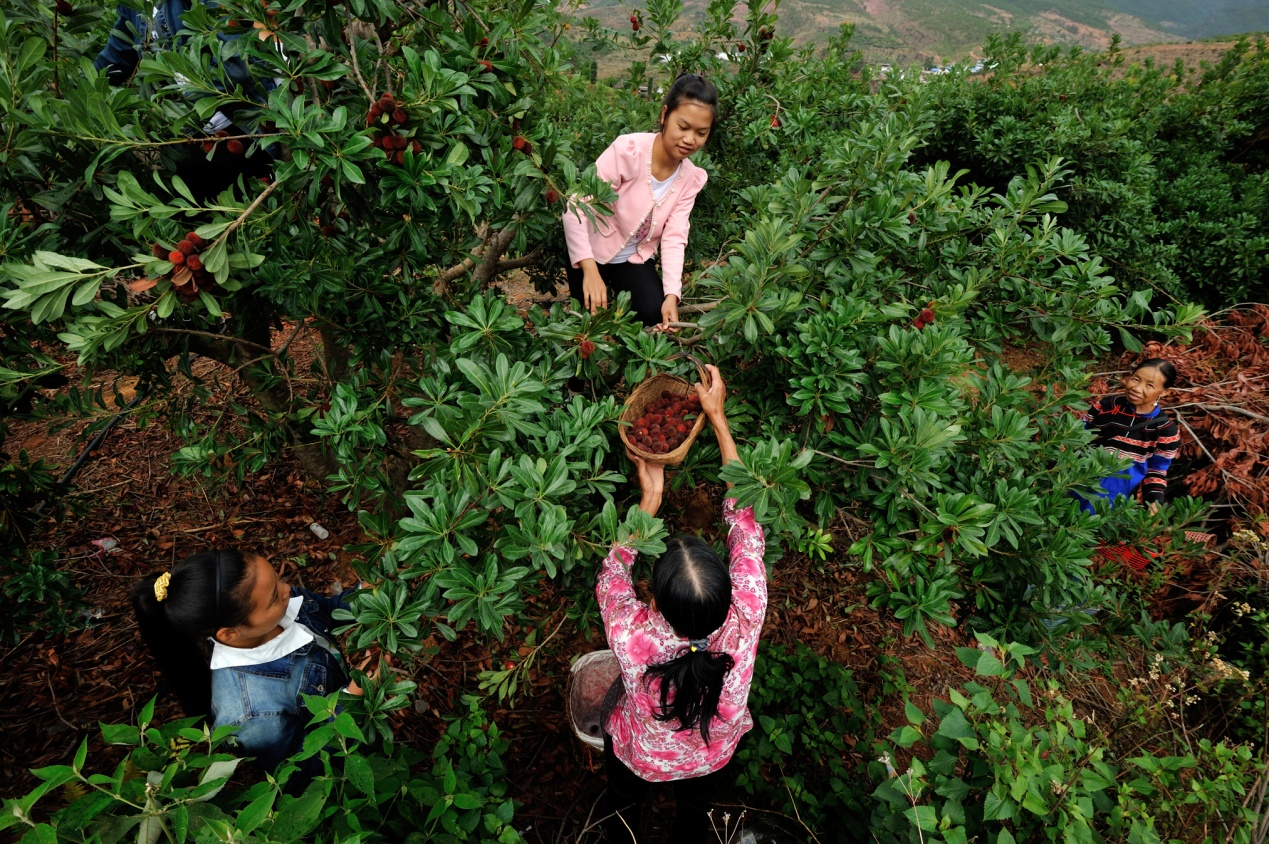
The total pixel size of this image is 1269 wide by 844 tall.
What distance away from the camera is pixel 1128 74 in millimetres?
6805

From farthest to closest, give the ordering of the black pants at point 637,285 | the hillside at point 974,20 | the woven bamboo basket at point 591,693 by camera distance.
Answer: the hillside at point 974,20 < the black pants at point 637,285 < the woven bamboo basket at point 591,693

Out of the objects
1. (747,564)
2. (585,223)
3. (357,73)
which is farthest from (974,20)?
(747,564)

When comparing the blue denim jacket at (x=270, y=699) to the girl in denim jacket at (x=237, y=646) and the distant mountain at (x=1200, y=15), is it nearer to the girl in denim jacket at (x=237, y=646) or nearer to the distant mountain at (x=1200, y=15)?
the girl in denim jacket at (x=237, y=646)

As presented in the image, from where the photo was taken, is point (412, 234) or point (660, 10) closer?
point (412, 234)

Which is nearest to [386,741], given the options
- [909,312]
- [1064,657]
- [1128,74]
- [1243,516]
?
[909,312]

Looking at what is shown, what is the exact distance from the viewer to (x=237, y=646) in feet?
6.40

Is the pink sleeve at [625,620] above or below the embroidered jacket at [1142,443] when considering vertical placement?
above

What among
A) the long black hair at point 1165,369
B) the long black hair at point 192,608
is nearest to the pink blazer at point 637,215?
the long black hair at point 192,608

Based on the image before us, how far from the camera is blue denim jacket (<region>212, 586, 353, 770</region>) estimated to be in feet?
6.29

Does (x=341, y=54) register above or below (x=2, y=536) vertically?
above

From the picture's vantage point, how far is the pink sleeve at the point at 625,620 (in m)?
1.86

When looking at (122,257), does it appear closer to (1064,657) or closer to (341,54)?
(341,54)

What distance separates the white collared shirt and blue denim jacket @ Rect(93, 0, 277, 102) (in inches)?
72.3

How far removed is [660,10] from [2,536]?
13.7 feet
